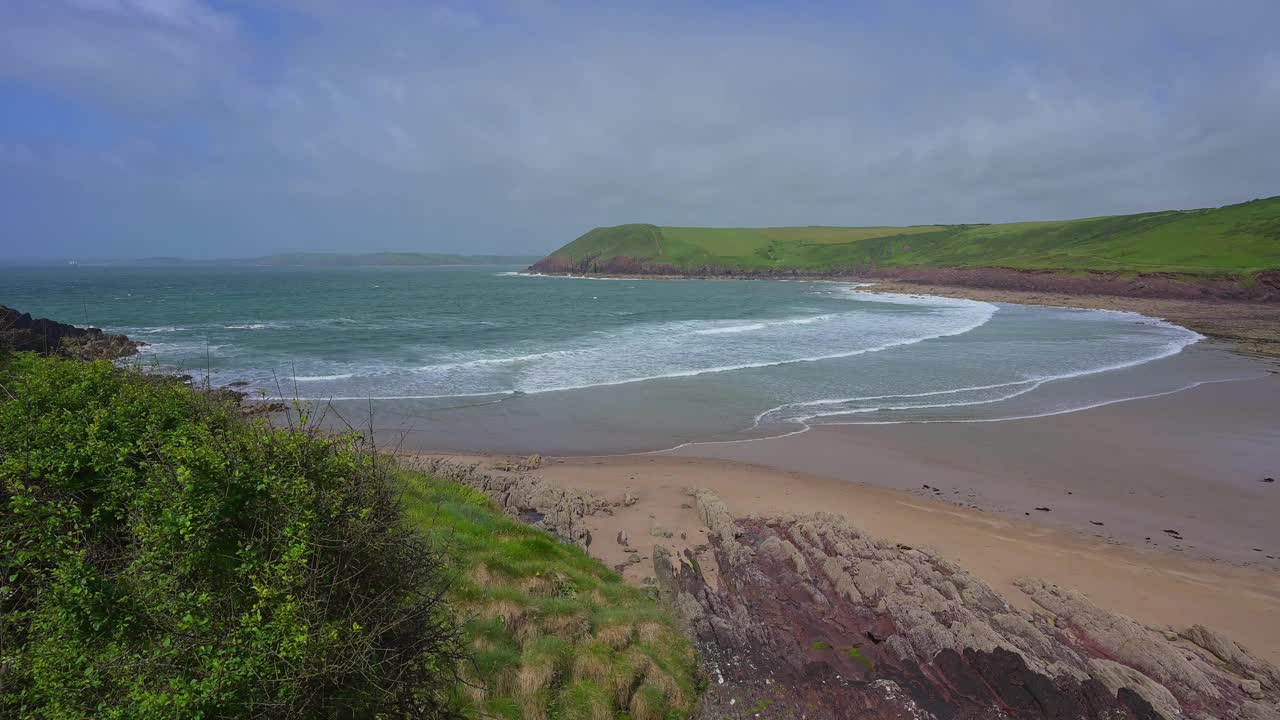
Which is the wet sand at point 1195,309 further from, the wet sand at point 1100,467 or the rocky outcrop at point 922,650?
the rocky outcrop at point 922,650

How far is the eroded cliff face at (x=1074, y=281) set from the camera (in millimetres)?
66750

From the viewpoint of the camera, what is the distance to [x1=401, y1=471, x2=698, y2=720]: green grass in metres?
7.18

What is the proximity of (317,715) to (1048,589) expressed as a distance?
1138cm

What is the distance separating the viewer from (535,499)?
14602mm

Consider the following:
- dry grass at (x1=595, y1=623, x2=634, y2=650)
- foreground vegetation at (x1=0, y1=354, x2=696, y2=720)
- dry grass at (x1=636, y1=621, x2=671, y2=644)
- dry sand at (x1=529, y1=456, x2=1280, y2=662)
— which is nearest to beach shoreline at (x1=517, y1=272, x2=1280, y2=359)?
dry sand at (x1=529, y1=456, x2=1280, y2=662)

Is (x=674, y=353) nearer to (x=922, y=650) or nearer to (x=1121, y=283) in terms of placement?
(x=922, y=650)

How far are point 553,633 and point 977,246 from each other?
145m

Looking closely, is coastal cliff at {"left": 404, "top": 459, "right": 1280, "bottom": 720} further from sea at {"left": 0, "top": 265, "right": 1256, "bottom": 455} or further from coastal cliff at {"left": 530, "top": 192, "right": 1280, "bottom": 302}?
coastal cliff at {"left": 530, "top": 192, "right": 1280, "bottom": 302}

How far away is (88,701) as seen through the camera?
4004mm

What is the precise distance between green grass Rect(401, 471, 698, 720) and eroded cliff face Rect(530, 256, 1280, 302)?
283ft

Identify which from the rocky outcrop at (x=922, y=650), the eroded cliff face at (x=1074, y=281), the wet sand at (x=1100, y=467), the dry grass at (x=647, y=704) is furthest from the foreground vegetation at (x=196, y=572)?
the eroded cliff face at (x=1074, y=281)

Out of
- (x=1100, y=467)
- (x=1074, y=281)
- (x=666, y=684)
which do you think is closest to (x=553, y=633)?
(x=666, y=684)

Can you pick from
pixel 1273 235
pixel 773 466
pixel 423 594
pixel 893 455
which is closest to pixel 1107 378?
pixel 893 455

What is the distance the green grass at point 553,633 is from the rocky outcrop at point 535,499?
64.5 inches
